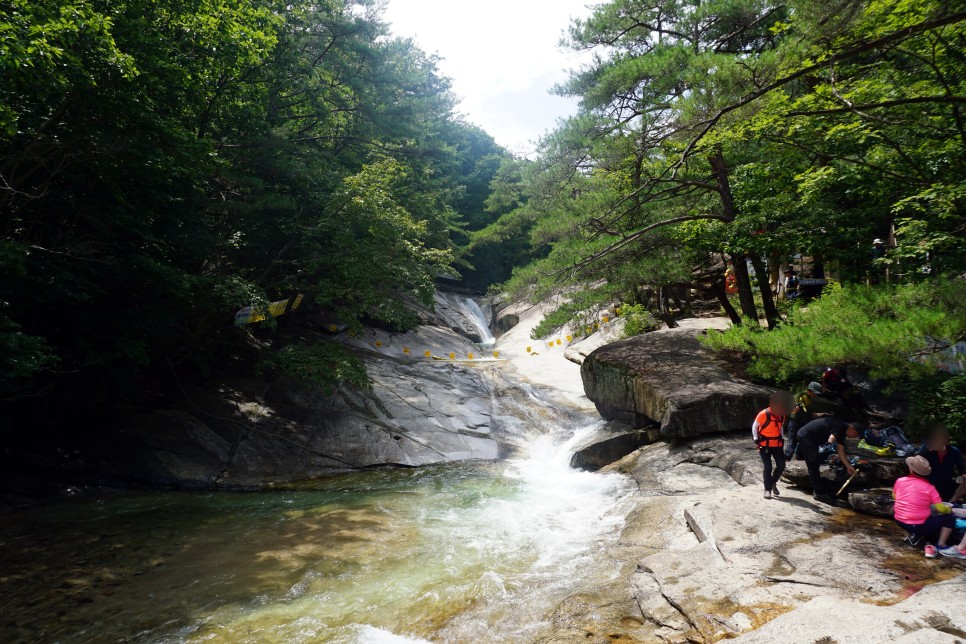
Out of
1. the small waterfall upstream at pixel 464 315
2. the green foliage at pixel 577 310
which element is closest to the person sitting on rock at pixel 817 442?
the green foliage at pixel 577 310

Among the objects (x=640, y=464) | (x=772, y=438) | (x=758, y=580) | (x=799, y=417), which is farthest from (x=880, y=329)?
(x=640, y=464)

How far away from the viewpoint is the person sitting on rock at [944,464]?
5.62m

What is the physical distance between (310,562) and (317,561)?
0.08 m

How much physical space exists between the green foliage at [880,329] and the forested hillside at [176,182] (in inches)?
323

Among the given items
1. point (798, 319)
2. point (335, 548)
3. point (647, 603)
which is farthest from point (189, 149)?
point (798, 319)

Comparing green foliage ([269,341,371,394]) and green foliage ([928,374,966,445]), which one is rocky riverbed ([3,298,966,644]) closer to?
green foliage ([269,341,371,394])

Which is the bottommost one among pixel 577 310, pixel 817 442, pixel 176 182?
pixel 817 442

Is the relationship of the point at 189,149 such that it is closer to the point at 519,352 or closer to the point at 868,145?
the point at 868,145

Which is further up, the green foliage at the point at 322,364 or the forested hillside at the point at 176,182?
the forested hillside at the point at 176,182

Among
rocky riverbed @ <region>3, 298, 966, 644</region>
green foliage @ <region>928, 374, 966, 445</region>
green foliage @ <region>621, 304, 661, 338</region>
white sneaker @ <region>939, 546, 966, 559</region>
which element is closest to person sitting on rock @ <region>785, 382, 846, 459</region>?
rocky riverbed @ <region>3, 298, 966, 644</region>

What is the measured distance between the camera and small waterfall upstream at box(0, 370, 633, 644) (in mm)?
4812

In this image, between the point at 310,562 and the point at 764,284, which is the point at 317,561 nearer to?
the point at 310,562

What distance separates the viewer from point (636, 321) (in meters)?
15.7

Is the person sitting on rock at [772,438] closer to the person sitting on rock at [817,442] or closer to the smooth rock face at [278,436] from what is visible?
the person sitting on rock at [817,442]
